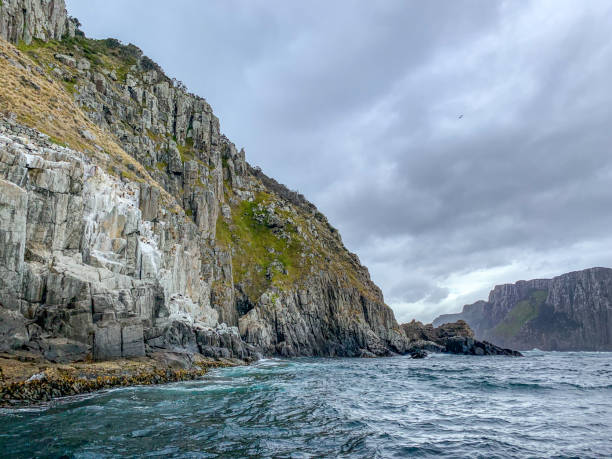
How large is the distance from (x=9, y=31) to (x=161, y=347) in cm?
7272

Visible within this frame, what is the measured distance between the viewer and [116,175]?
187 ft

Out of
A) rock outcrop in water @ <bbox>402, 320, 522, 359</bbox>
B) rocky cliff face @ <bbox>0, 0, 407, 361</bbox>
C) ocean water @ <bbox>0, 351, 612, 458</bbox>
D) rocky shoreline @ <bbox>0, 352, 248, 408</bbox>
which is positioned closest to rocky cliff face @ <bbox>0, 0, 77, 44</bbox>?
rocky cliff face @ <bbox>0, 0, 407, 361</bbox>

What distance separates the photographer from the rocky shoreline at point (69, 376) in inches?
910

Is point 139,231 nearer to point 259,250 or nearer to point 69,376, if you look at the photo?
point 69,376

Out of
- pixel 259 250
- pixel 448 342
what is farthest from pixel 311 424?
pixel 448 342

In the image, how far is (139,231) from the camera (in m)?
50.3

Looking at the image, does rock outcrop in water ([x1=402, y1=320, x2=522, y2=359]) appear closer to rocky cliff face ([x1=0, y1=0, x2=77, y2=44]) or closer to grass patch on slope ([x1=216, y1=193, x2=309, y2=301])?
grass patch on slope ([x1=216, y1=193, x2=309, y2=301])

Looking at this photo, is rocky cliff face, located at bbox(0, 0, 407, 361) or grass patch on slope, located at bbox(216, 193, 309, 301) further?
grass patch on slope, located at bbox(216, 193, 309, 301)

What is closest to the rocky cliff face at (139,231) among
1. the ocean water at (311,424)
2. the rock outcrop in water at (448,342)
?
the rock outcrop in water at (448,342)

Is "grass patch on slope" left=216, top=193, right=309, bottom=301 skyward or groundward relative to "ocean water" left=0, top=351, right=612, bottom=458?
skyward

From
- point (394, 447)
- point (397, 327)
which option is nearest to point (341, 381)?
point (394, 447)

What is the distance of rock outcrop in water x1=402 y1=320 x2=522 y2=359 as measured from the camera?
11520cm

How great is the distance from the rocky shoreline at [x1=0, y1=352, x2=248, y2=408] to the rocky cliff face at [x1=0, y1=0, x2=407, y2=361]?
159 centimetres

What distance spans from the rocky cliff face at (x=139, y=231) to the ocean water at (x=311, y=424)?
12102mm
